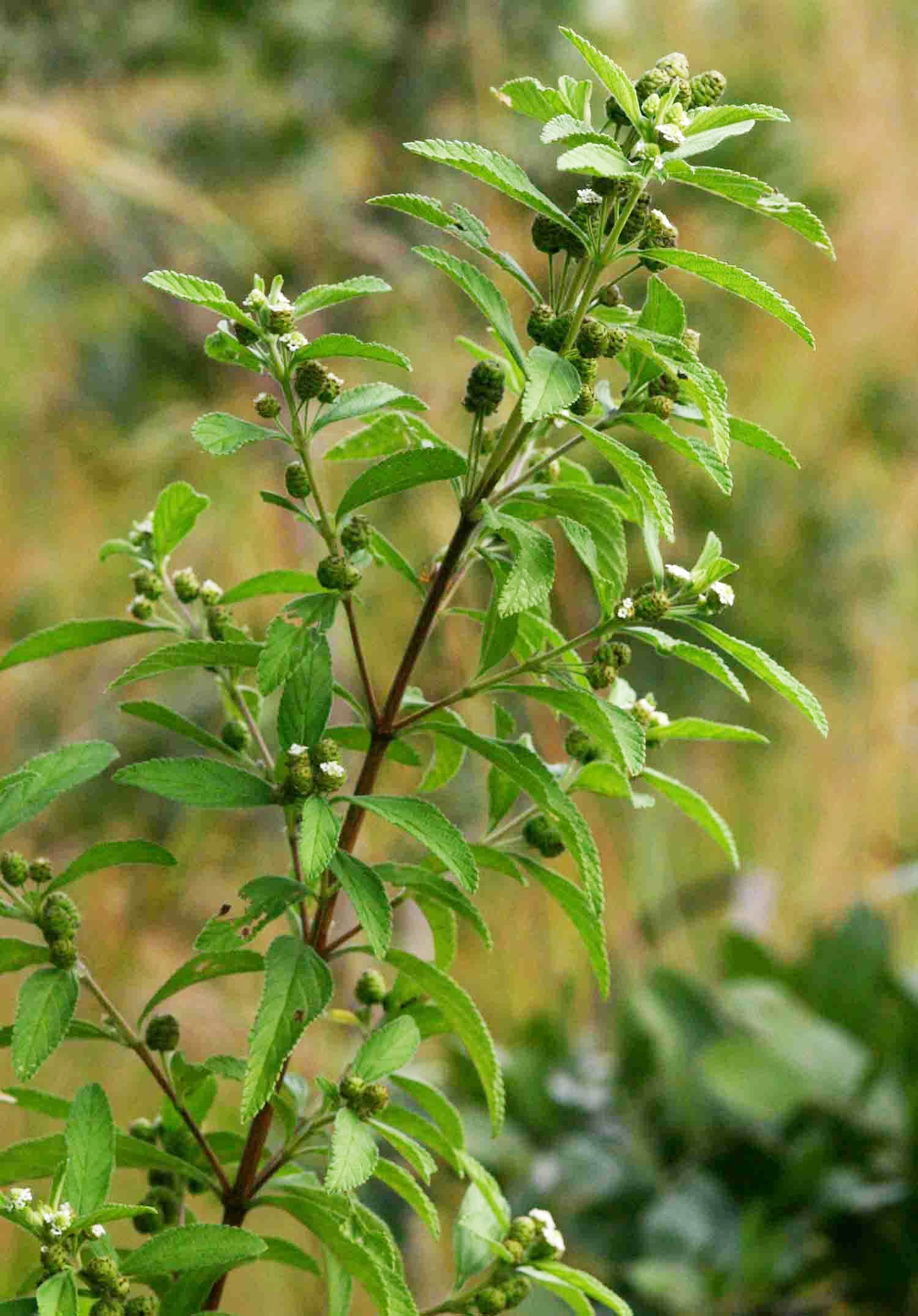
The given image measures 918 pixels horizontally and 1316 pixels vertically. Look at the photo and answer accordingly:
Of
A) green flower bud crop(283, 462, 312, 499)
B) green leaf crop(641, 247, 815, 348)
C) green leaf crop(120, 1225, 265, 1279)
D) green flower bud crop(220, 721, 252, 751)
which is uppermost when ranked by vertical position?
green leaf crop(641, 247, 815, 348)

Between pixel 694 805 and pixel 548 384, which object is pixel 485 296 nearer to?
pixel 548 384

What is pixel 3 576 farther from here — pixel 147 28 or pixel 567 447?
pixel 567 447

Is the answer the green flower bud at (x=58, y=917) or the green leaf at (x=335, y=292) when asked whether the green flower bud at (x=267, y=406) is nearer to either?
the green leaf at (x=335, y=292)

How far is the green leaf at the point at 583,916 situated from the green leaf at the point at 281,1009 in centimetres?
7

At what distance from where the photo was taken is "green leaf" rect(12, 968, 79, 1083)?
37 cm

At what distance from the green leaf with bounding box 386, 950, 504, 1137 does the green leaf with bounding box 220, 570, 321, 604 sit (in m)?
0.11

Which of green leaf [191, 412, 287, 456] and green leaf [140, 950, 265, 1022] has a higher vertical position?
green leaf [191, 412, 287, 456]

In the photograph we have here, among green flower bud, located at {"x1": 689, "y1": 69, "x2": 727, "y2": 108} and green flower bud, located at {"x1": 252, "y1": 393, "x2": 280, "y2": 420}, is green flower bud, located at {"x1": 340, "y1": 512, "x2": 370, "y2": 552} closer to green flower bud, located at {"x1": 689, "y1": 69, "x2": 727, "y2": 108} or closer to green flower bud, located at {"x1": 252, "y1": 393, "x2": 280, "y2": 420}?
green flower bud, located at {"x1": 252, "y1": 393, "x2": 280, "y2": 420}

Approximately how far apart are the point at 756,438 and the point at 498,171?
0.10m

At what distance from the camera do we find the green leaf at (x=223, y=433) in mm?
373

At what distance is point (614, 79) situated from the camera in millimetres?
365

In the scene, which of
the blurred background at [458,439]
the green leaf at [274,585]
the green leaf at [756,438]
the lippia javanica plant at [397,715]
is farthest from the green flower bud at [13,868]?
the blurred background at [458,439]

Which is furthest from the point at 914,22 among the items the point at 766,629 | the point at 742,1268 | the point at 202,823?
the point at 742,1268

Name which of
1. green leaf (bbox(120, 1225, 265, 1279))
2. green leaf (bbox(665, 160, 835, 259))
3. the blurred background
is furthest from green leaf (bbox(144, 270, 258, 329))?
the blurred background
